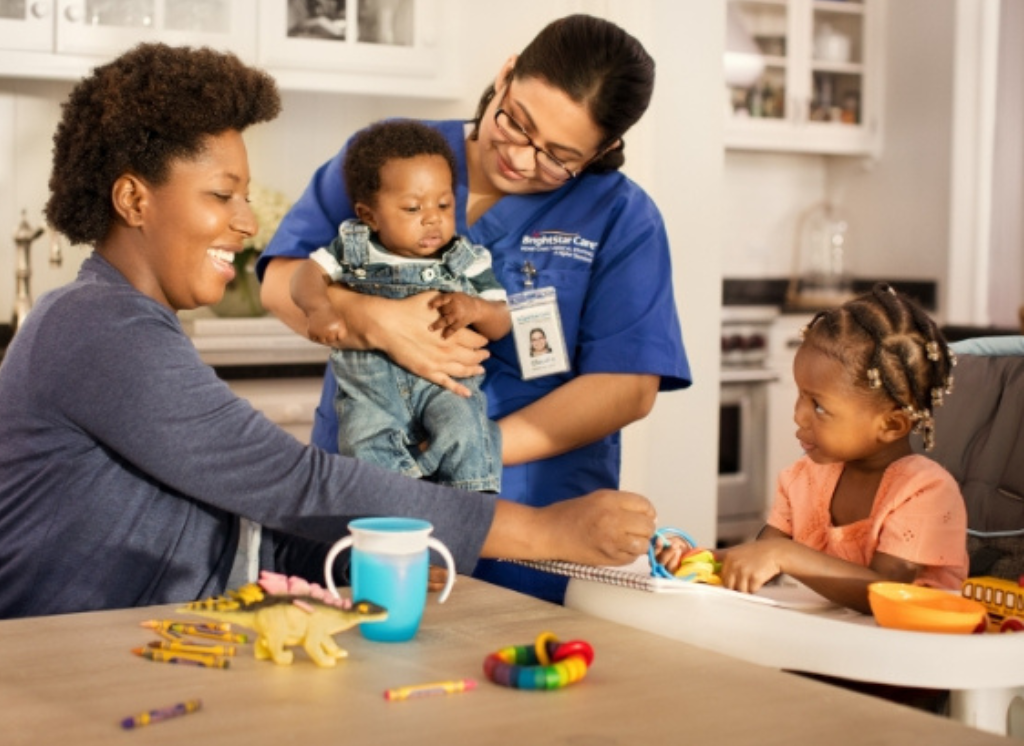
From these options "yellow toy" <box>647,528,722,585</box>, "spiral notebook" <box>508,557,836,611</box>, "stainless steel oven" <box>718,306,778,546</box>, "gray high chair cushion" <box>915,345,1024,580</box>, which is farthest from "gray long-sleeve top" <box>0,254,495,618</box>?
"stainless steel oven" <box>718,306,778,546</box>

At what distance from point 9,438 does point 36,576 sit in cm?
16

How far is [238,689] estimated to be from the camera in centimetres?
142

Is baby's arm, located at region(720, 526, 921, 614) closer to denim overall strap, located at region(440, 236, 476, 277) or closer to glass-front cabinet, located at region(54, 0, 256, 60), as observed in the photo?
denim overall strap, located at region(440, 236, 476, 277)

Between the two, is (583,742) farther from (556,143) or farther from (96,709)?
(556,143)

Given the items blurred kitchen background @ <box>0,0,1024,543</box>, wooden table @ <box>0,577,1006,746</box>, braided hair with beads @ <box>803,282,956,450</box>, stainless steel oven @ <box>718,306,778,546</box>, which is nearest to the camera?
wooden table @ <box>0,577,1006,746</box>

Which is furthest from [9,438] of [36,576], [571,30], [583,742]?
[571,30]

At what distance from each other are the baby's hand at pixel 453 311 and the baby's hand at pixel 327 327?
0.13m

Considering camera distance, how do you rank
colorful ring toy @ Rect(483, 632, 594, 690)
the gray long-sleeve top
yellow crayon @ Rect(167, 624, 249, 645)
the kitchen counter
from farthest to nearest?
1. the kitchen counter
2. the gray long-sleeve top
3. yellow crayon @ Rect(167, 624, 249, 645)
4. colorful ring toy @ Rect(483, 632, 594, 690)

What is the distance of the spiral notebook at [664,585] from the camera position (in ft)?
5.76

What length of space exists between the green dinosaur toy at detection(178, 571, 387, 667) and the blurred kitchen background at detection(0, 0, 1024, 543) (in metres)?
2.15

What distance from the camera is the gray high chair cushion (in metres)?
2.21

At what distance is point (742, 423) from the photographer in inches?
218

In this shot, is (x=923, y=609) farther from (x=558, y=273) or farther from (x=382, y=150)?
(x=382, y=150)

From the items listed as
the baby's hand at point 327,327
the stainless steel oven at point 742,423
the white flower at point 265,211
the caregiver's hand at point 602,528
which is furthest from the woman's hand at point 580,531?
the stainless steel oven at point 742,423
